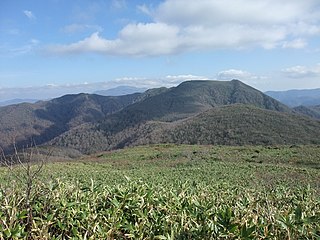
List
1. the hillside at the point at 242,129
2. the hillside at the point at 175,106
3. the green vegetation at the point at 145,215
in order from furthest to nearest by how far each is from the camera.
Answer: the hillside at the point at 175,106, the hillside at the point at 242,129, the green vegetation at the point at 145,215

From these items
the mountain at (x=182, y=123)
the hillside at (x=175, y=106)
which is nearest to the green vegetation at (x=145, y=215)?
the mountain at (x=182, y=123)

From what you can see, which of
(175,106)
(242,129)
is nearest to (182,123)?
(242,129)

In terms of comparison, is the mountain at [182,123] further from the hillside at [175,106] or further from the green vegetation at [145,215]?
the green vegetation at [145,215]

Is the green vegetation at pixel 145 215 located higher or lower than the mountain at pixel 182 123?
higher

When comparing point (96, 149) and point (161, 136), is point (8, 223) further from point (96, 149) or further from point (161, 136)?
point (96, 149)

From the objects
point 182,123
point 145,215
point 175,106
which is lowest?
point 182,123

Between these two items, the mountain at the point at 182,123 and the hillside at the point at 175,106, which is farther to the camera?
the hillside at the point at 175,106

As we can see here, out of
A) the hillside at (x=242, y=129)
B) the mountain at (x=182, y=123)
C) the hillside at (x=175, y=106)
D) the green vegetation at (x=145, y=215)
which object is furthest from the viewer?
the hillside at (x=175, y=106)

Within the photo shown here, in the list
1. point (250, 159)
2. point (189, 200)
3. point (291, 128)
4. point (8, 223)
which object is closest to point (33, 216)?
point (8, 223)

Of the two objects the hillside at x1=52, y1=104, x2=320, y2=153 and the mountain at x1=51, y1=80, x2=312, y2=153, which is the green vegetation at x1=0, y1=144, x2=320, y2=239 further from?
the mountain at x1=51, y1=80, x2=312, y2=153

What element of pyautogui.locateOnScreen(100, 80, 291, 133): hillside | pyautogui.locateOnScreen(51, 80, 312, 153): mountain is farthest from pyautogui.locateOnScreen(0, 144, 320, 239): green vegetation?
pyautogui.locateOnScreen(100, 80, 291, 133): hillside

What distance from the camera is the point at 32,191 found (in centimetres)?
386

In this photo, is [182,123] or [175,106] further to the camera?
[175,106]

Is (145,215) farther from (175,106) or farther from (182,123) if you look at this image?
(175,106)
